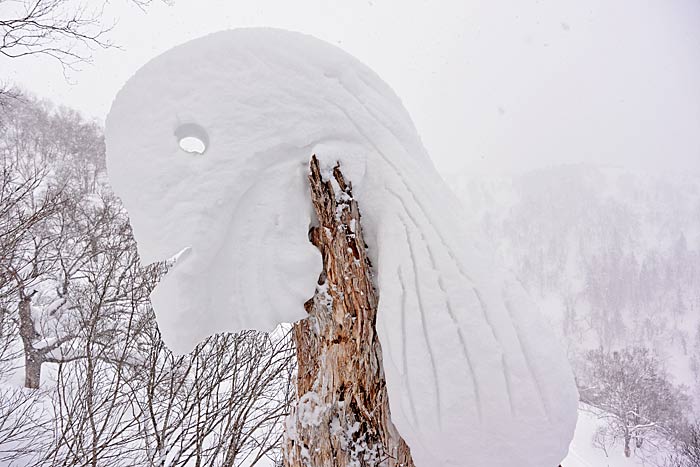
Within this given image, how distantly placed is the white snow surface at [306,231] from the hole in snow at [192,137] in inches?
0.5

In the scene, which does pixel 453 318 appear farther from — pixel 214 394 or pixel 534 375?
pixel 214 394

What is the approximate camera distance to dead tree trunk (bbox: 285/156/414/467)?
1.27 metres

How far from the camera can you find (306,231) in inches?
53.6

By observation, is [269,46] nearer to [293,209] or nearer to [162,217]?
[293,209]

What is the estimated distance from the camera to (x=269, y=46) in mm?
1401

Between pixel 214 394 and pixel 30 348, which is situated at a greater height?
pixel 30 348

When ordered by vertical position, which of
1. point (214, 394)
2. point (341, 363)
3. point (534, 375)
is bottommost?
point (214, 394)

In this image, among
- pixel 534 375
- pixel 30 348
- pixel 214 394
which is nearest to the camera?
pixel 534 375

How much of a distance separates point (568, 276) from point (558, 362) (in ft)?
166

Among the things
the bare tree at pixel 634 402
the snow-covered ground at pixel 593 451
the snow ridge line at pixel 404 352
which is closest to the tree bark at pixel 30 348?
the snow ridge line at pixel 404 352

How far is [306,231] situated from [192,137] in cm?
52

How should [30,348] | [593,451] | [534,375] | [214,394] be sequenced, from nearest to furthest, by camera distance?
[534,375] < [214,394] < [30,348] < [593,451]

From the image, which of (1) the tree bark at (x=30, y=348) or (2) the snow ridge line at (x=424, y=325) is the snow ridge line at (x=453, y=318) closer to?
(2) the snow ridge line at (x=424, y=325)

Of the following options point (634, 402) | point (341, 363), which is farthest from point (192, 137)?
point (634, 402)
